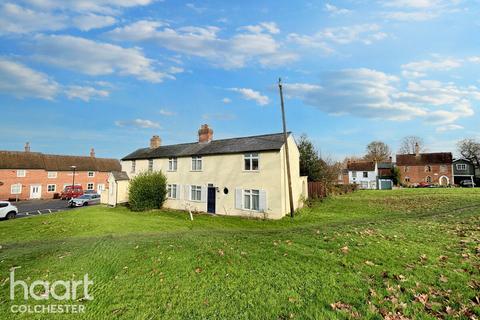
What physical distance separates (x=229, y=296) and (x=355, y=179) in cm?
6761

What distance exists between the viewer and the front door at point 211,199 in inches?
969

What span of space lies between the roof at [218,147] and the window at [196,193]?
3.51 metres

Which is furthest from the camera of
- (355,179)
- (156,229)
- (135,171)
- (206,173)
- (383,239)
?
(355,179)

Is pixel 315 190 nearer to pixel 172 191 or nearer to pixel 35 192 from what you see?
pixel 172 191

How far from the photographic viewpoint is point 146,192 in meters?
27.0

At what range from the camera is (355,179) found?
2603 inches

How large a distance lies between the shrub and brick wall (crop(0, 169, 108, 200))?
32.9 m

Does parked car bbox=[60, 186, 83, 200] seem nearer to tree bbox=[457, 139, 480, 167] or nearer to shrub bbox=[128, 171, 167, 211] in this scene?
shrub bbox=[128, 171, 167, 211]

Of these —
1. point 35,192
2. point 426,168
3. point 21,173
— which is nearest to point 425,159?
point 426,168

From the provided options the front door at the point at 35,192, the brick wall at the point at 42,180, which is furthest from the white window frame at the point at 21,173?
the front door at the point at 35,192

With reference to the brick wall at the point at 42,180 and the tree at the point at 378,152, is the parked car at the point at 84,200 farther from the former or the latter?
the tree at the point at 378,152

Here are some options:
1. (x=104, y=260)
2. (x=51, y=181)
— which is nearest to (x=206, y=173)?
(x=104, y=260)

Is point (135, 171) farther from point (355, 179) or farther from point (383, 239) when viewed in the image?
point (355, 179)

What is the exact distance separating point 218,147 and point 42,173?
140 feet
